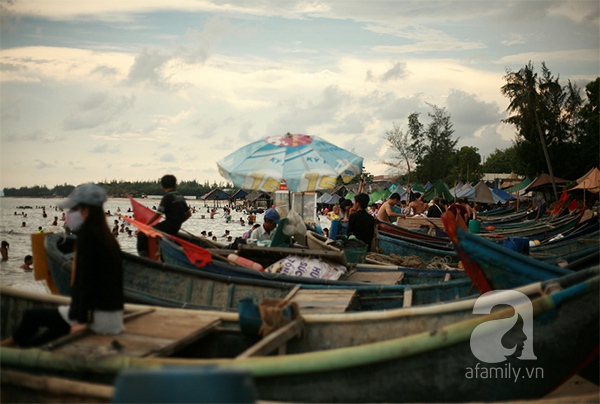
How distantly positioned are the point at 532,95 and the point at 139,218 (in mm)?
38035

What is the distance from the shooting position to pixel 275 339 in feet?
15.0

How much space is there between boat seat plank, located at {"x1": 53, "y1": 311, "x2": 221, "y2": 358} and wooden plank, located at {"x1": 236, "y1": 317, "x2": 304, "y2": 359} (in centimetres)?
52

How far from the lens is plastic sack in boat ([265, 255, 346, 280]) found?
8.28 metres

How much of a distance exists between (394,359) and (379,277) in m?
4.89

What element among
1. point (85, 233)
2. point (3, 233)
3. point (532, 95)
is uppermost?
point (532, 95)

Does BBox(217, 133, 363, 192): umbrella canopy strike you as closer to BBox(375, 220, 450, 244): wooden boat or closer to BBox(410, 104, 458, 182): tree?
BBox(375, 220, 450, 244): wooden boat

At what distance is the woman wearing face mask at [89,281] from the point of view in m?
4.46

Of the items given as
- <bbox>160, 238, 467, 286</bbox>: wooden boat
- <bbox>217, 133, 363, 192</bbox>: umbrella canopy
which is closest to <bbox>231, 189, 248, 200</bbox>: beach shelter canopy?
<bbox>217, 133, 363, 192</bbox>: umbrella canopy

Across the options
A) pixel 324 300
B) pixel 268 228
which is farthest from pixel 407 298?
pixel 268 228

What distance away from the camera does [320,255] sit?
8.42 metres

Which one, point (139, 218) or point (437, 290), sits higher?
point (139, 218)

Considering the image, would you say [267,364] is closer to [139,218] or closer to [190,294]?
[190,294]

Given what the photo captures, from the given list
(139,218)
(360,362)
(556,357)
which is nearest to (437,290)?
(556,357)

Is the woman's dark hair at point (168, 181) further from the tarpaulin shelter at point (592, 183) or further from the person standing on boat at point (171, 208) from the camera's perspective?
the tarpaulin shelter at point (592, 183)
